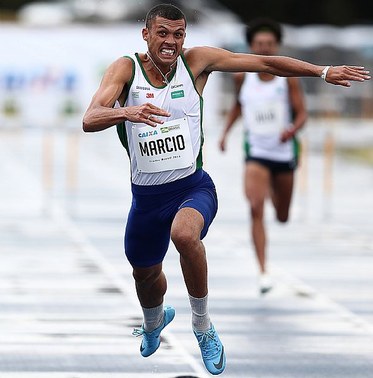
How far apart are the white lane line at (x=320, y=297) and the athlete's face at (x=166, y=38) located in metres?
3.09

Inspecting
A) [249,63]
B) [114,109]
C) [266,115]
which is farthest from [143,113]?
[266,115]

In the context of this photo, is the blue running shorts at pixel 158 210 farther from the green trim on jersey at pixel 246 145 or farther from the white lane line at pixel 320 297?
the green trim on jersey at pixel 246 145

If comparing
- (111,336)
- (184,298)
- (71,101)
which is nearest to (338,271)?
(184,298)

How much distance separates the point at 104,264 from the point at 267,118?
246cm

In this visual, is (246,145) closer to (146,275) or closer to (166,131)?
(146,275)

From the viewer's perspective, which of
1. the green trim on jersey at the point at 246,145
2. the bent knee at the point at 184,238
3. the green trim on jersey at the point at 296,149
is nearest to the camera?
the bent knee at the point at 184,238

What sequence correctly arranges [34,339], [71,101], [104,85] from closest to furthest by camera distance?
1. [104,85]
2. [34,339]
3. [71,101]

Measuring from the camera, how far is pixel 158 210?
930 cm

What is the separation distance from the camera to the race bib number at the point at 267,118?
1404 centimetres

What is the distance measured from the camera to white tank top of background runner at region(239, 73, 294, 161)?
14.1 m

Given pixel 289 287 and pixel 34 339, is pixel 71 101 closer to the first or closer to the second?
pixel 289 287

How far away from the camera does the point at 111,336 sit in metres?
10.9

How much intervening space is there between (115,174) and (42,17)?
122 feet

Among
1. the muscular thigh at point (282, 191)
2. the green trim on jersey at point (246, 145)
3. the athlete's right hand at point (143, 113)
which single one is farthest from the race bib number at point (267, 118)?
the athlete's right hand at point (143, 113)
